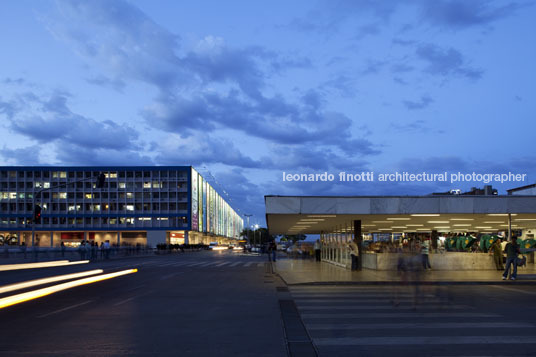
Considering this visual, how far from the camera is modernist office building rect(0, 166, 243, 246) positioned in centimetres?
12706

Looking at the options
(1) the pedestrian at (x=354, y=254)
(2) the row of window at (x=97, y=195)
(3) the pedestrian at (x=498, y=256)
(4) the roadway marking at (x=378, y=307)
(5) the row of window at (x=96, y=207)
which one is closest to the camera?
(4) the roadway marking at (x=378, y=307)

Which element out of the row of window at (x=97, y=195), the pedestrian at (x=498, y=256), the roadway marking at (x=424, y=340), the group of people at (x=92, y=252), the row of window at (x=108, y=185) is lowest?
Result: the group of people at (x=92, y=252)

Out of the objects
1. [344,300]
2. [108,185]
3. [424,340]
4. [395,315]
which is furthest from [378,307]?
[108,185]

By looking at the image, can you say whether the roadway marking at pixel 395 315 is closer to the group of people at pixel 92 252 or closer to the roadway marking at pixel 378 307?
the roadway marking at pixel 378 307

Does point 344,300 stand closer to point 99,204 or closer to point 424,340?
point 424,340

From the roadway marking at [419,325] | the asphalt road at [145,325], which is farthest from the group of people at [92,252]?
the roadway marking at [419,325]

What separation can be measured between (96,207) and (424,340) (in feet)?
421

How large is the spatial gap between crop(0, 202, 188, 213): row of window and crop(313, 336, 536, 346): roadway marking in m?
125

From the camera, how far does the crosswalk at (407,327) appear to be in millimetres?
8375

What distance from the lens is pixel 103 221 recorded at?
129 m

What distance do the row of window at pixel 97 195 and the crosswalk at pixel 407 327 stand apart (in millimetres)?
118328

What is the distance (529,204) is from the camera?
23391 millimetres

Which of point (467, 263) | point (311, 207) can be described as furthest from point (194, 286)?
point (467, 263)

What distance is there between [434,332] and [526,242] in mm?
32885
